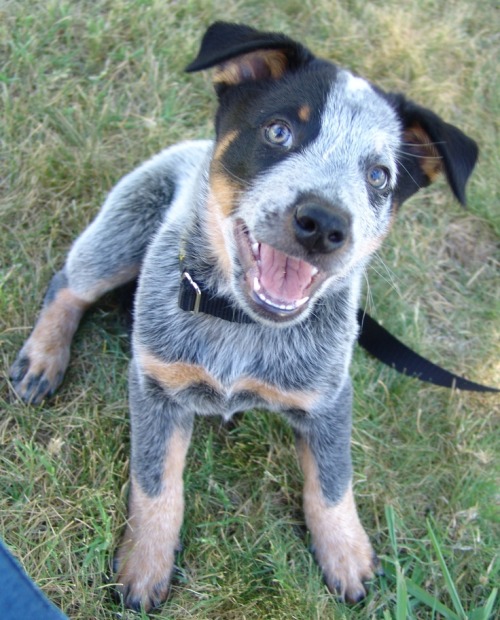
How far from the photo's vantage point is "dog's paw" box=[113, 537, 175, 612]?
9.09ft

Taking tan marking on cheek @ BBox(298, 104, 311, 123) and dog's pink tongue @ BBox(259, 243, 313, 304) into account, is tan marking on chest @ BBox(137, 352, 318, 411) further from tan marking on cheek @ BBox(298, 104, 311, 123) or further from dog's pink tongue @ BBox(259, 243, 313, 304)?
tan marking on cheek @ BBox(298, 104, 311, 123)

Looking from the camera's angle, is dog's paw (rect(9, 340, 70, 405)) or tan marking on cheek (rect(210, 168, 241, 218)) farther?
dog's paw (rect(9, 340, 70, 405))

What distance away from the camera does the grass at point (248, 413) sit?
9.50ft

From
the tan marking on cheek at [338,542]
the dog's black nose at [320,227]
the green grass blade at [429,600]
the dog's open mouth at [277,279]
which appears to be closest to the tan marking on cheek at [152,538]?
the tan marking on cheek at [338,542]

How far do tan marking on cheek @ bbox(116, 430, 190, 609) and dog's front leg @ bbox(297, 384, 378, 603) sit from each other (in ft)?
1.96

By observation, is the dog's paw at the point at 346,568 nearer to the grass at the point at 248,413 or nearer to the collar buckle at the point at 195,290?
the grass at the point at 248,413

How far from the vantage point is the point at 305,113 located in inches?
97.3

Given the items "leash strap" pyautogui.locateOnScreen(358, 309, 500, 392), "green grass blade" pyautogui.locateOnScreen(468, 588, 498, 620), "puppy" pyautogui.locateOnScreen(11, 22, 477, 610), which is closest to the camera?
"puppy" pyautogui.locateOnScreen(11, 22, 477, 610)

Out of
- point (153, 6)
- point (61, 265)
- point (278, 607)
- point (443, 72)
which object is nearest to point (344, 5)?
point (443, 72)

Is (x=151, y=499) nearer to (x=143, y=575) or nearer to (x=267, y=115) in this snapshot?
(x=143, y=575)

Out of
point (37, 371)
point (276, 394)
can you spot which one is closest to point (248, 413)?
point (276, 394)

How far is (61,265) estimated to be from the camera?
12.3 ft

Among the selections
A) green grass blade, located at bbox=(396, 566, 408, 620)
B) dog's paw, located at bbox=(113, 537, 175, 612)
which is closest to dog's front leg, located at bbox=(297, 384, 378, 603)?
green grass blade, located at bbox=(396, 566, 408, 620)

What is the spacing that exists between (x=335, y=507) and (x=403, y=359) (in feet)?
3.07
